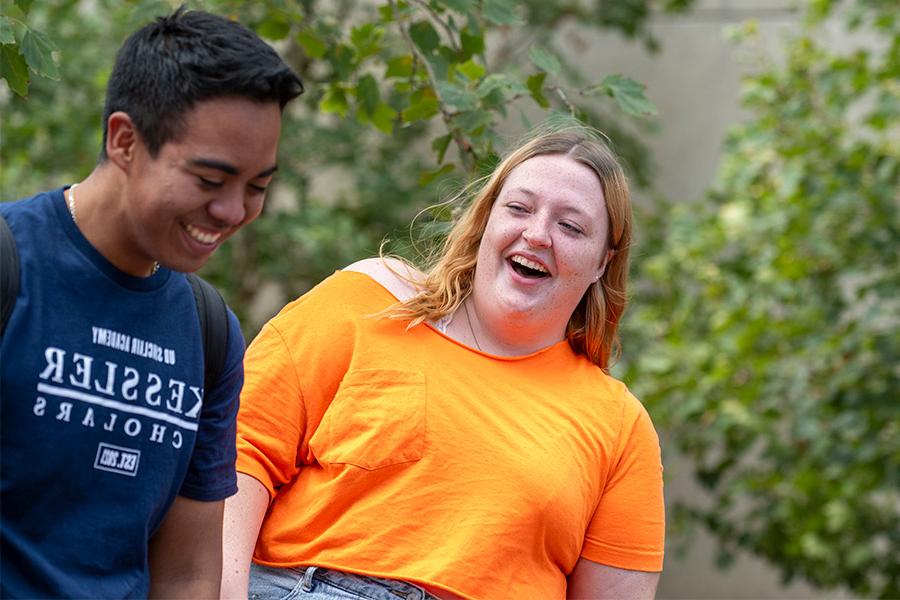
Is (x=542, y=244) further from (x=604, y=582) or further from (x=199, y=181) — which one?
(x=199, y=181)

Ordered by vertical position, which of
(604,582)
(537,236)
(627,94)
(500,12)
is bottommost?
(604,582)

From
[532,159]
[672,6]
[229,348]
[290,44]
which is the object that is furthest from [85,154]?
[229,348]

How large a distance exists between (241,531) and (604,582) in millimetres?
792

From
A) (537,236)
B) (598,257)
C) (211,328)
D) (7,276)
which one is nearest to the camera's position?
(7,276)

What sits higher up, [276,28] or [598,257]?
[276,28]

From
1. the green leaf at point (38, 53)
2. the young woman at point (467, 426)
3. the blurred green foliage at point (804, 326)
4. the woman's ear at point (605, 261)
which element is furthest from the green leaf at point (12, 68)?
the blurred green foliage at point (804, 326)

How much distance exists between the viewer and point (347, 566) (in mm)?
2672

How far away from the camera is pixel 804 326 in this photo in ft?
19.0

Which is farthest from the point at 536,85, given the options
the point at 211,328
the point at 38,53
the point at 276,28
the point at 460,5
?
the point at 211,328

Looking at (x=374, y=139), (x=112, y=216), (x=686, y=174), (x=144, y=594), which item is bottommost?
(x=686, y=174)

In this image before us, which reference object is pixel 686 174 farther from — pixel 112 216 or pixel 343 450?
pixel 112 216

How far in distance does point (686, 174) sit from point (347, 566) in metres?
6.17

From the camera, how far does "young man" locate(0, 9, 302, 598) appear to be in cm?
184

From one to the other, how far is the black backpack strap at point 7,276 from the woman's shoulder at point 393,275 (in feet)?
3.91
